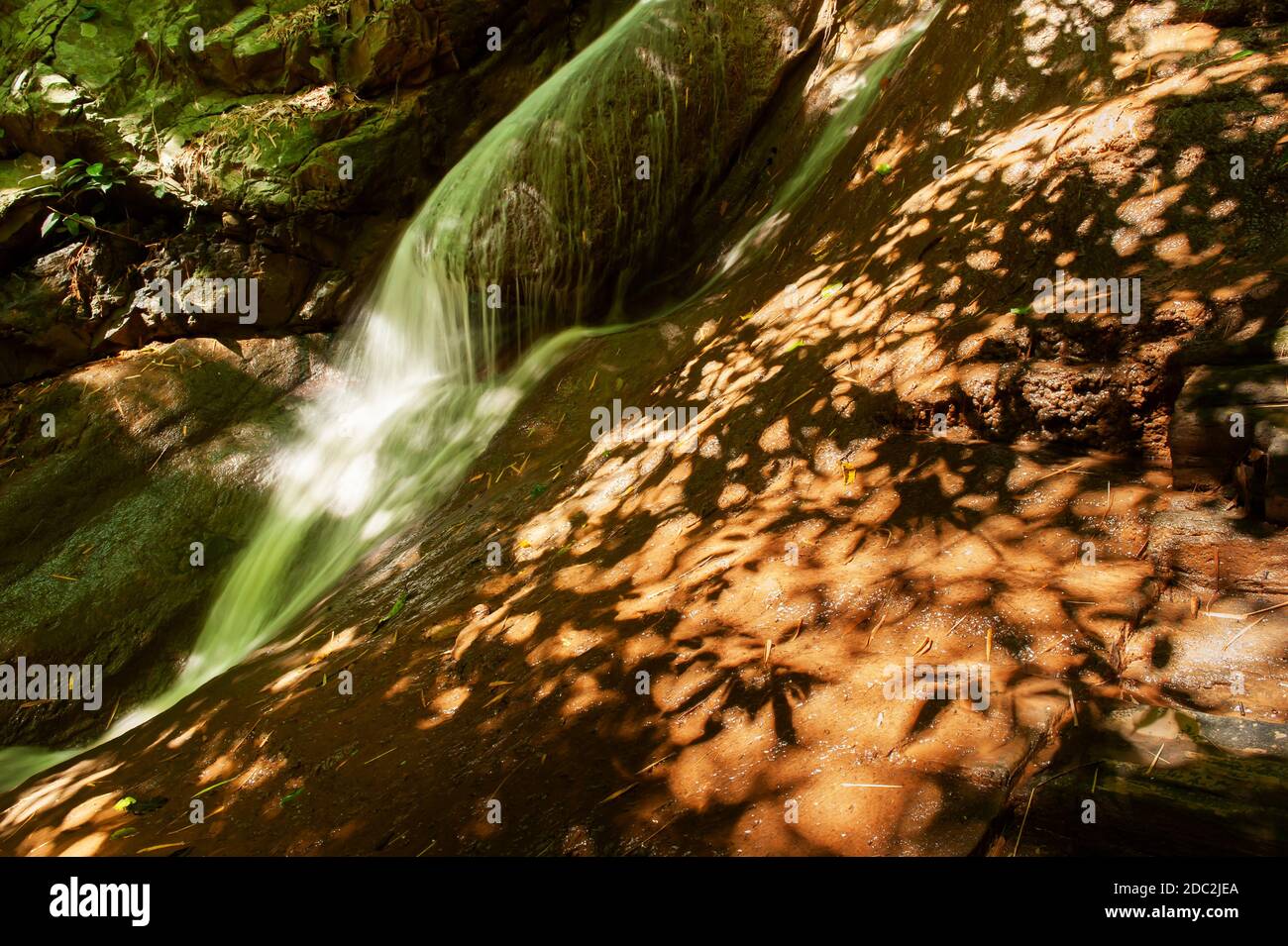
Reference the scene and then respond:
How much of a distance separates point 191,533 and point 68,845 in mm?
3939

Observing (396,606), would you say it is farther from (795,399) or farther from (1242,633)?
(1242,633)

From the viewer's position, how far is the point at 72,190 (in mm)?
7930

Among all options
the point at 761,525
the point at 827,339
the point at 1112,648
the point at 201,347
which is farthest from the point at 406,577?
the point at 201,347

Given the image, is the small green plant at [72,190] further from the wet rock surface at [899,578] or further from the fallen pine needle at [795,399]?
the fallen pine needle at [795,399]

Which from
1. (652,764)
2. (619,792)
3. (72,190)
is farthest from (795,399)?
(72,190)

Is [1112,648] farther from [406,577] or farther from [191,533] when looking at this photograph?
[191,533]

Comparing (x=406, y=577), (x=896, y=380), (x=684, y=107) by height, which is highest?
(x=684, y=107)

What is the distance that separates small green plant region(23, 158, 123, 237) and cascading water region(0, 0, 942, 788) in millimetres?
3101

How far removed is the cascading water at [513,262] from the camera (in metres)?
6.41

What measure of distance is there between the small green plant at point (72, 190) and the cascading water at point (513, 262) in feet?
10.2

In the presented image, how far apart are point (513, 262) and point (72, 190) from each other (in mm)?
4790

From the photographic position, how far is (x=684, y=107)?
6.91 meters

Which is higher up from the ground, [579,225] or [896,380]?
[579,225]

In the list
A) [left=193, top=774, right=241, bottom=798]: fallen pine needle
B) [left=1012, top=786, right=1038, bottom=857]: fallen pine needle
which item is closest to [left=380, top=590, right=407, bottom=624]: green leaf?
[left=193, top=774, right=241, bottom=798]: fallen pine needle
